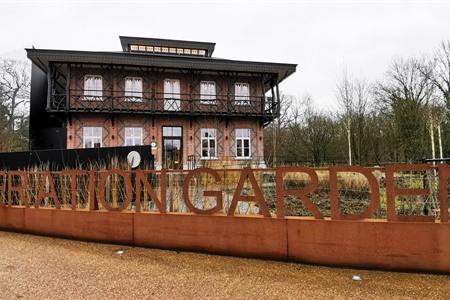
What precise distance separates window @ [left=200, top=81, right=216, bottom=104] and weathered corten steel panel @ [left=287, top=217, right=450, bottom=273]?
15.2m

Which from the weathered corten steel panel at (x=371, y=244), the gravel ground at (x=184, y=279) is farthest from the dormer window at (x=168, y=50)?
the weathered corten steel panel at (x=371, y=244)

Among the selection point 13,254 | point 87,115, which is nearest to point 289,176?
point 13,254

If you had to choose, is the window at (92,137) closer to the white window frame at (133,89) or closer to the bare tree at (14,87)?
the white window frame at (133,89)

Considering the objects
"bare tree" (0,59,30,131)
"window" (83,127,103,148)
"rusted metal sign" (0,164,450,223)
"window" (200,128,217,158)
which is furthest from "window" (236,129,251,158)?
"bare tree" (0,59,30,131)

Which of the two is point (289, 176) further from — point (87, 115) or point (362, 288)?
point (87, 115)

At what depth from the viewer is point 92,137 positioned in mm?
17266

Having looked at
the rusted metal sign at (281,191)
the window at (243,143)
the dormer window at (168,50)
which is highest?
the dormer window at (168,50)

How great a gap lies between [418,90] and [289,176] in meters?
20.0

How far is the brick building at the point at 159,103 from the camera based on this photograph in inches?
663

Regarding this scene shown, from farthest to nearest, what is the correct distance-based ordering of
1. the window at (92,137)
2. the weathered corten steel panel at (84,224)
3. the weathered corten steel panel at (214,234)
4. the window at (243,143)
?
1. the window at (243,143)
2. the window at (92,137)
3. the weathered corten steel panel at (84,224)
4. the weathered corten steel panel at (214,234)

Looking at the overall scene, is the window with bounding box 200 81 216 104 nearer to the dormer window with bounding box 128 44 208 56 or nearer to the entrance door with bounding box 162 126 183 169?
the entrance door with bounding box 162 126 183 169

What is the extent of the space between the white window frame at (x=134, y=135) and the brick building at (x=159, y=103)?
5cm

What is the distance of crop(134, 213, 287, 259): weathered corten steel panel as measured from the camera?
13.9 feet

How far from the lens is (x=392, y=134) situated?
19453 millimetres
